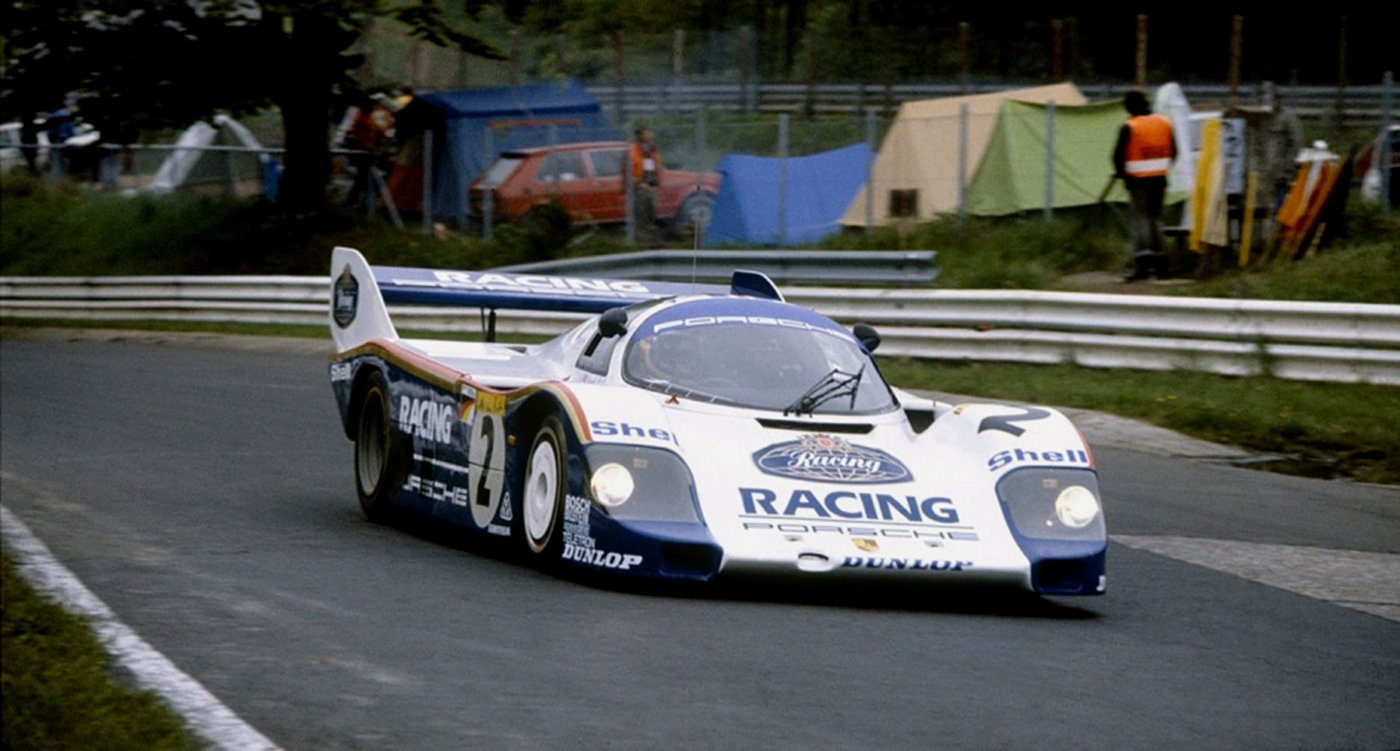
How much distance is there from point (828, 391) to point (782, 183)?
14023 millimetres

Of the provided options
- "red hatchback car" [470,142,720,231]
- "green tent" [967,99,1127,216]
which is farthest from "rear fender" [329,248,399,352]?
"red hatchback car" [470,142,720,231]

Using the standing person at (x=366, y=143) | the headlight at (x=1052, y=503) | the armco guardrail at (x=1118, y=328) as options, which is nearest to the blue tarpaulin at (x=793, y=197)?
the armco guardrail at (x=1118, y=328)

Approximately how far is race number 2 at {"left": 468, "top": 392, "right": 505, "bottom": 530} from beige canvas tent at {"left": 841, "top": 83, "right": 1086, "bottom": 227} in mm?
13643

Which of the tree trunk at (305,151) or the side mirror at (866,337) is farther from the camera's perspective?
the tree trunk at (305,151)

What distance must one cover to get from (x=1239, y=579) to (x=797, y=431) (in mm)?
2044

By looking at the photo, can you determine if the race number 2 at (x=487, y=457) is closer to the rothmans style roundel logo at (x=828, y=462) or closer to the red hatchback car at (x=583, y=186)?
the rothmans style roundel logo at (x=828, y=462)

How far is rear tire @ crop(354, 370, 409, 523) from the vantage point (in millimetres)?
9812

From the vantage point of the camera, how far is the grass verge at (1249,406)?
515 inches

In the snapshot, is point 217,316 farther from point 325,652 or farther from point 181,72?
point 325,652

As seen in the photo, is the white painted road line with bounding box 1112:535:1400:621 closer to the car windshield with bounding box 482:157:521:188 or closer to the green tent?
the green tent

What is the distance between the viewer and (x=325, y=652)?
6.16m

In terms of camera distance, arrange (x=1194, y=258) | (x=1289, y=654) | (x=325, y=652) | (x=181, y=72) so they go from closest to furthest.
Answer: (x=325, y=652), (x=1289, y=654), (x=1194, y=258), (x=181, y=72)

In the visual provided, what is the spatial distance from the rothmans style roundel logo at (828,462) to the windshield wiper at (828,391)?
0.40 meters

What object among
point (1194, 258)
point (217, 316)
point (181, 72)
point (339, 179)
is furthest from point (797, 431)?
point (339, 179)
